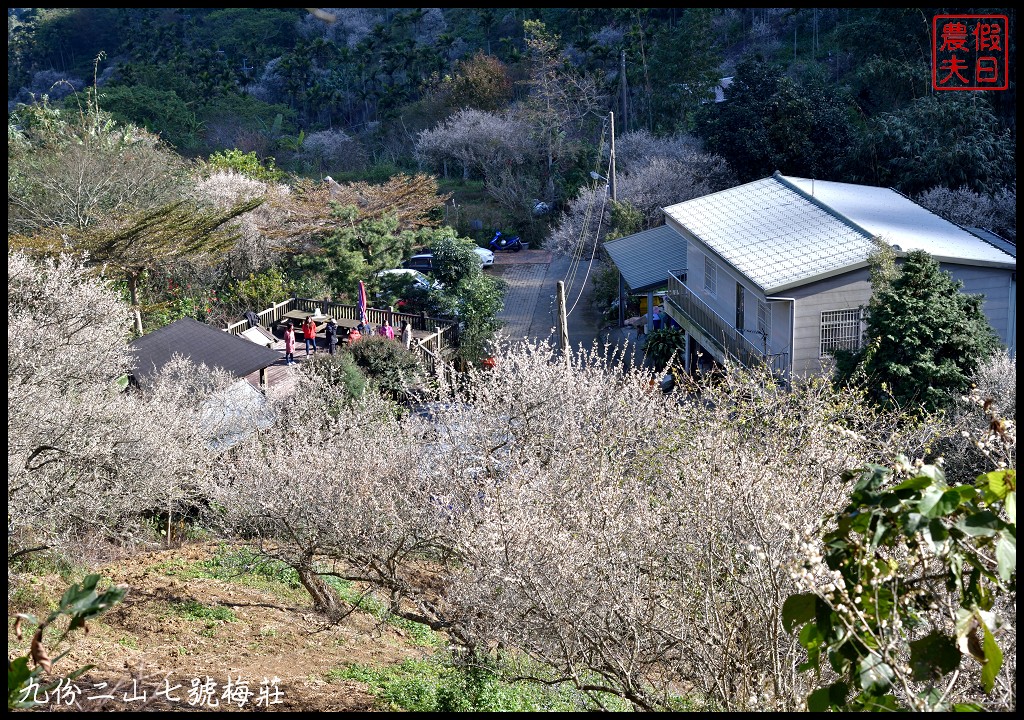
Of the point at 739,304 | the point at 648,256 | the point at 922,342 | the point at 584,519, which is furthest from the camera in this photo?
the point at 648,256

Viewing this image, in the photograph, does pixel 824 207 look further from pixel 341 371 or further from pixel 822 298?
pixel 341 371

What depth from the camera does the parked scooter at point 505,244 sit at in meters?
41.3

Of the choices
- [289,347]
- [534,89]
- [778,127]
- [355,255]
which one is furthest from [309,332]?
[534,89]

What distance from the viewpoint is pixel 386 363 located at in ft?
69.5

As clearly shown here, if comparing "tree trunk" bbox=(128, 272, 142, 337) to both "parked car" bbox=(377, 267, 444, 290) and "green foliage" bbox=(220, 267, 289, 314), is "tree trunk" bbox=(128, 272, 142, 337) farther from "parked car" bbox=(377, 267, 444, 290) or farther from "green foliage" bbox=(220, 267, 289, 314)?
"parked car" bbox=(377, 267, 444, 290)

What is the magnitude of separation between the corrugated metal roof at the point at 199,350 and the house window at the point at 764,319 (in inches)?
424

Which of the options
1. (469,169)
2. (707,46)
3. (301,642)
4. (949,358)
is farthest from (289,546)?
(469,169)

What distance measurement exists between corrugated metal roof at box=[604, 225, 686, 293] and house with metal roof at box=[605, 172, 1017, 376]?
1181 mm

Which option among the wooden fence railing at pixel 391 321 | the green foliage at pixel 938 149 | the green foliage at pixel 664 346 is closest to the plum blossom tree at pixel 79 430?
the wooden fence railing at pixel 391 321

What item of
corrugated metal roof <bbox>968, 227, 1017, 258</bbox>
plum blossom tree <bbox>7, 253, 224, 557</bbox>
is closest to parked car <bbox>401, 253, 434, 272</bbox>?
plum blossom tree <bbox>7, 253, 224, 557</bbox>

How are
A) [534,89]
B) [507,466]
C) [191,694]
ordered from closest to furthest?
[191,694], [507,466], [534,89]

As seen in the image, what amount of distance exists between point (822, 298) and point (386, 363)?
376 inches

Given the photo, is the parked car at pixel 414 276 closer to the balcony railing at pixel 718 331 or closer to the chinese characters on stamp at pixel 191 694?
the balcony railing at pixel 718 331

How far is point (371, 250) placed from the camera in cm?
3031
